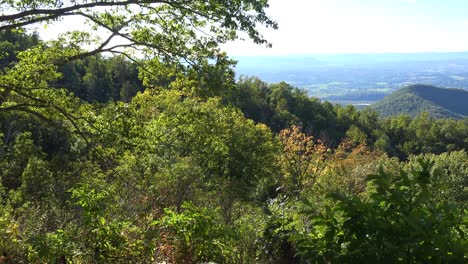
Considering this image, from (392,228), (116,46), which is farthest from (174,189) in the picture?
(392,228)

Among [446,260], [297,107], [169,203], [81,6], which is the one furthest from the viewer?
[297,107]

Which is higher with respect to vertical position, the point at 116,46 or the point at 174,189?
the point at 116,46

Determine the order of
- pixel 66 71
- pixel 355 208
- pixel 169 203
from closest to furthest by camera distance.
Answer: pixel 355 208 < pixel 169 203 < pixel 66 71

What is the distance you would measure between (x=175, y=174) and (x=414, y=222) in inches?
441

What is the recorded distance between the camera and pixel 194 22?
22.1 ft

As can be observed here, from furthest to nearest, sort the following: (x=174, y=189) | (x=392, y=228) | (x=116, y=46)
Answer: (x=174, y=189) < (x=116, y=46) < (x=392, y=228)

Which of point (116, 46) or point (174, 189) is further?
point (174, 189)

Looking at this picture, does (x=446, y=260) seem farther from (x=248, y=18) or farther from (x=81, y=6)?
(x=81, y=6)

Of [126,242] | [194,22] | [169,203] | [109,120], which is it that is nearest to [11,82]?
[109,120]

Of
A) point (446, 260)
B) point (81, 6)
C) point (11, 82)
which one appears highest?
point (81, 6)

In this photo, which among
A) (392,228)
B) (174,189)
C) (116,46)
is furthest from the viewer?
(174,189)

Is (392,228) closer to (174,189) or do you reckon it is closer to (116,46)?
(116,46)

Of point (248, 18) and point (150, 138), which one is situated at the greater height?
point (248, 18)

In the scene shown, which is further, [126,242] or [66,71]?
[66,71]
